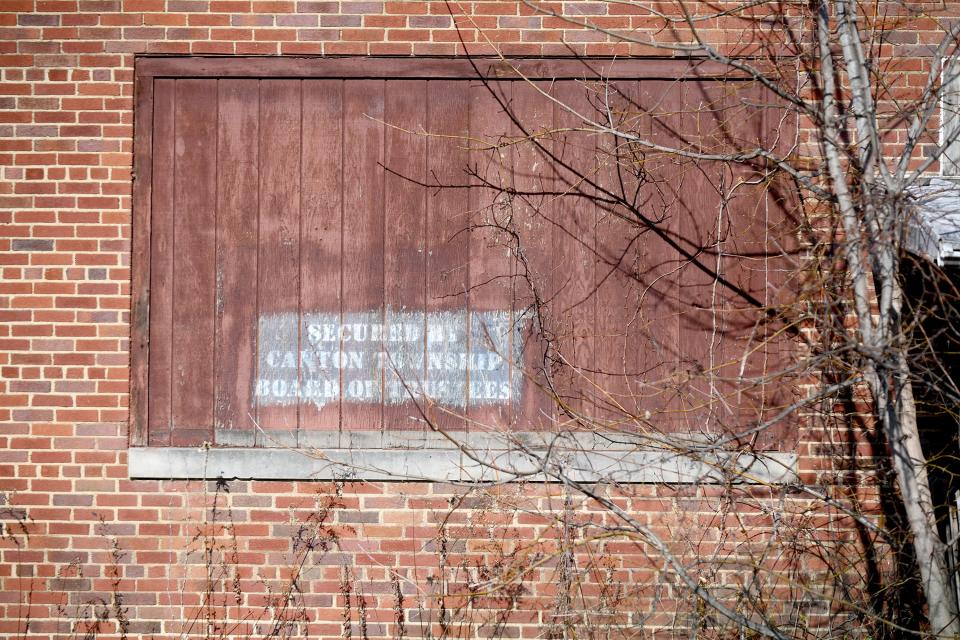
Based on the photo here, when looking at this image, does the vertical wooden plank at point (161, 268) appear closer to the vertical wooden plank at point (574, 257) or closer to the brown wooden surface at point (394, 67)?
the brown wooden surface at point (394, 67)

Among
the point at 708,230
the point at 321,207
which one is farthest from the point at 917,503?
the point at 321,207

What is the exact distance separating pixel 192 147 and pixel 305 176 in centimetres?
66

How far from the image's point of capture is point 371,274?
4.45m

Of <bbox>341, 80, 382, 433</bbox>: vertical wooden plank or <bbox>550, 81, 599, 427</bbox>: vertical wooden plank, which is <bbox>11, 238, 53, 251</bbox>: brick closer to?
<bbox>341, 80, 382, 433</bbox>: vertical wooden plank

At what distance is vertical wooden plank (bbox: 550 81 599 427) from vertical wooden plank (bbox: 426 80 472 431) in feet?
1.66

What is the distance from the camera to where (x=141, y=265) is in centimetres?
443

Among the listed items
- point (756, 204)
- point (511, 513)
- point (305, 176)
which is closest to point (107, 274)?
point (305, 176)

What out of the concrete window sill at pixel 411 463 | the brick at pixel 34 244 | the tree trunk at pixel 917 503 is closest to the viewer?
the tree trunk at pixel 917 503

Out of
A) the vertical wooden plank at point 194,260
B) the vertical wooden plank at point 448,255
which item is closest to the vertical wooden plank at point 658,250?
the vertical wooden plank at point 448,255

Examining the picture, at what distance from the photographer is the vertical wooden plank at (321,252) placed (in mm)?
4430

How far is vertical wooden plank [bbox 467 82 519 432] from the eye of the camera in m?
4.43

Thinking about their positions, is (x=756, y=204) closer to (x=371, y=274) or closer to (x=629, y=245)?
(x=629, y=245)

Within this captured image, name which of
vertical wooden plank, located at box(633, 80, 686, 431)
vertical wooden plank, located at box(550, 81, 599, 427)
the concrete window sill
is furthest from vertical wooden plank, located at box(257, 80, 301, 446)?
vertical wooden plank, located at box(633, 80, 686, 431)

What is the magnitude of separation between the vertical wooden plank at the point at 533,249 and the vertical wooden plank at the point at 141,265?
204 cm
